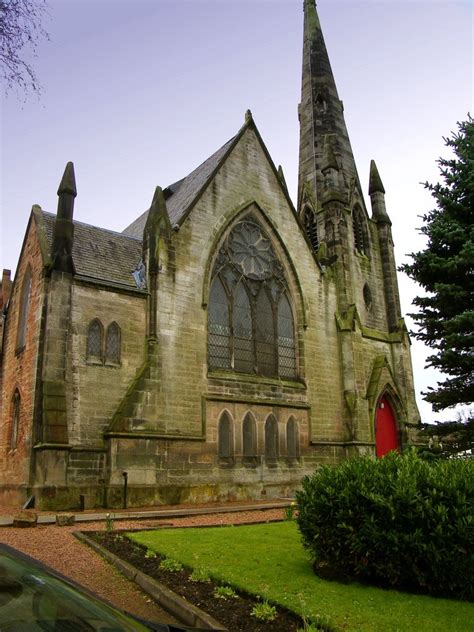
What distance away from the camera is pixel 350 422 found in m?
23.2

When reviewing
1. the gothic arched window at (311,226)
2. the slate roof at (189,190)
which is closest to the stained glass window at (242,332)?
the slate roof at (189,190)

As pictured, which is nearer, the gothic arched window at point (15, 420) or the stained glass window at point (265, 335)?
the gothic arched window at point (15, 420)

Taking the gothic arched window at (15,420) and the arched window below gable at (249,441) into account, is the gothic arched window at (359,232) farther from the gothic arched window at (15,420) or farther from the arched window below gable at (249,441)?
the gothic arched window at (15,420)

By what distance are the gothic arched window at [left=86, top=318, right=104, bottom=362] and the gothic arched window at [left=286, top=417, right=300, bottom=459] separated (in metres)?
8.04

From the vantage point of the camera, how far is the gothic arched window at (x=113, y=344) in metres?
18.1

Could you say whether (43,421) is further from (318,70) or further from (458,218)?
(318,70)

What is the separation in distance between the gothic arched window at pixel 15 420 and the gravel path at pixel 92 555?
7357 mm

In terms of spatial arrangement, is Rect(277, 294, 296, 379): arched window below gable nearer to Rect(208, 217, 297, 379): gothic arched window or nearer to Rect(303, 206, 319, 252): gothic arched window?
Rect(208, 217, 297, 379): gothic arched window

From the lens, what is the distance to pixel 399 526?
274 inches

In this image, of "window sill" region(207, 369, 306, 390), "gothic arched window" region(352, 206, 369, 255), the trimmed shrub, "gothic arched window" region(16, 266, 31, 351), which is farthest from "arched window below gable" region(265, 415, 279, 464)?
the trimmed shrub

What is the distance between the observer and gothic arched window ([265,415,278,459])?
818 inches

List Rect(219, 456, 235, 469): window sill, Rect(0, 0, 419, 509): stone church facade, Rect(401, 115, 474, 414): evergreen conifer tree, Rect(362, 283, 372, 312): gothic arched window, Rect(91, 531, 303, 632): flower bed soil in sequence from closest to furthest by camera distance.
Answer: Rect(91, 531, 303, 632): flower bed soil → Rect(401, 115, 474, 414): evergreen conifer tree → Rect(0, 0, 419, 509): stone church facade → Rect(219, 456, 235, 469): window sill → Rect(362, 283, 372, 312): gothic arched window

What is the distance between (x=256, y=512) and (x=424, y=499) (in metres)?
9.15

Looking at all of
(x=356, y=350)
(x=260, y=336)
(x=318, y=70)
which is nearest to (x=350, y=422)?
(x=356, y=350)
